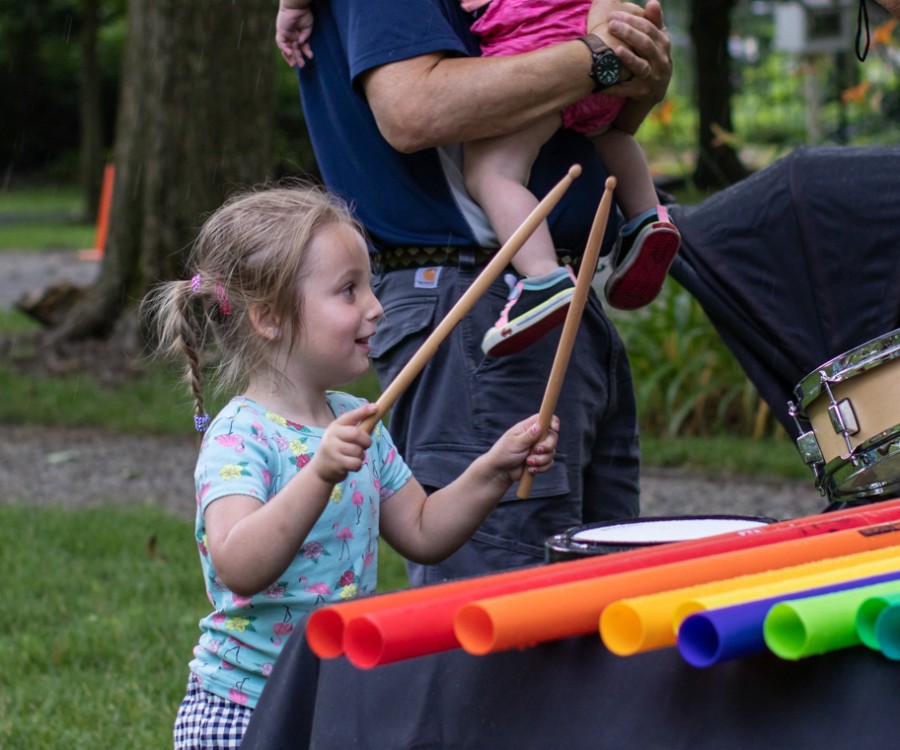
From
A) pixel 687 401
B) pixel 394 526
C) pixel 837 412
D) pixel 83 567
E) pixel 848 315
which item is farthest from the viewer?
pixel 687 401

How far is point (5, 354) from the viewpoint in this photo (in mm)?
8438

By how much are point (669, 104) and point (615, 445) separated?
4.55 metres

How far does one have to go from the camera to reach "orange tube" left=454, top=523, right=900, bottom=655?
1.35m

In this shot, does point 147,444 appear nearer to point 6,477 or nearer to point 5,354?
point 6,477

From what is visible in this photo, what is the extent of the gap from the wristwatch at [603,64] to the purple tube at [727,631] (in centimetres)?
122

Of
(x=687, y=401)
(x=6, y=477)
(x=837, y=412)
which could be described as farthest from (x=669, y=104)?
(x=837, y=412)

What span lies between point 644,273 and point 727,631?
137cm

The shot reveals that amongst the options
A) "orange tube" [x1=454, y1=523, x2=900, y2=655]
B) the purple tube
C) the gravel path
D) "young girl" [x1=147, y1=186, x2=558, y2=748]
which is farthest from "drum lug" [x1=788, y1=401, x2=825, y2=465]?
the gravel path

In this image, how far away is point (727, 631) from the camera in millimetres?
1280

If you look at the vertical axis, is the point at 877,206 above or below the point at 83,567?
above

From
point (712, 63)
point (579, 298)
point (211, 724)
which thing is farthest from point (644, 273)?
point (712, 63)

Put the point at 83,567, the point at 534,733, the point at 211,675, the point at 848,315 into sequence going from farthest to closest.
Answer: the point at 83,567 → the point at 848,315 → the point at 211,675 → the point at 534,733

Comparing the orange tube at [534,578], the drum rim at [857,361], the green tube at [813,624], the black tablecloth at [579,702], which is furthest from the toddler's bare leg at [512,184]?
the green tube at [813,624]

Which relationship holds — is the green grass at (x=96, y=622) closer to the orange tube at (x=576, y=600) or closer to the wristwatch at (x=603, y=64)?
the wristwatch at (x=603, y=64)
